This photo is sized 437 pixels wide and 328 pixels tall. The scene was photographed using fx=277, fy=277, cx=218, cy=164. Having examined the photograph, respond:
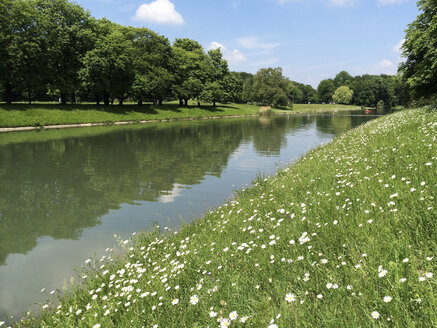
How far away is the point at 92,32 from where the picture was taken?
6066 cm

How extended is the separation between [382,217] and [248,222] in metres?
3.24

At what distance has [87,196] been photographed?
45.9 feet

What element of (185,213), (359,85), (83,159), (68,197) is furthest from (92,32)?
(359,85)

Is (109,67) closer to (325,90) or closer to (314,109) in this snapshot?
(314,109)

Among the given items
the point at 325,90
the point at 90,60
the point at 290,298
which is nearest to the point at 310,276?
the point at 290,298

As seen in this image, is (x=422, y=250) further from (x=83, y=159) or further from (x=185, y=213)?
(x=83, y=159)

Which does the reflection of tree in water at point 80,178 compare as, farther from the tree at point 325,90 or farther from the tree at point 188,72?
the tree at point 325,90

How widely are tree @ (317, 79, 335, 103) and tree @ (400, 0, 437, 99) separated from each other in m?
158

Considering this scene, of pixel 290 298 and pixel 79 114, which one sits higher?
pixel 79 114

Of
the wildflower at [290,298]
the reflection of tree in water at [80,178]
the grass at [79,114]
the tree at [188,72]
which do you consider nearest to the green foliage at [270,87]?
the tree at [188,72]

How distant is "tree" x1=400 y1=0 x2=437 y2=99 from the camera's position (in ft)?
92.7

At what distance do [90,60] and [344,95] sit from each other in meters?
151

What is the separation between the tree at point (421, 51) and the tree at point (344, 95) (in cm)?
13446

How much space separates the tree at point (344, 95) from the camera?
16575 cm
